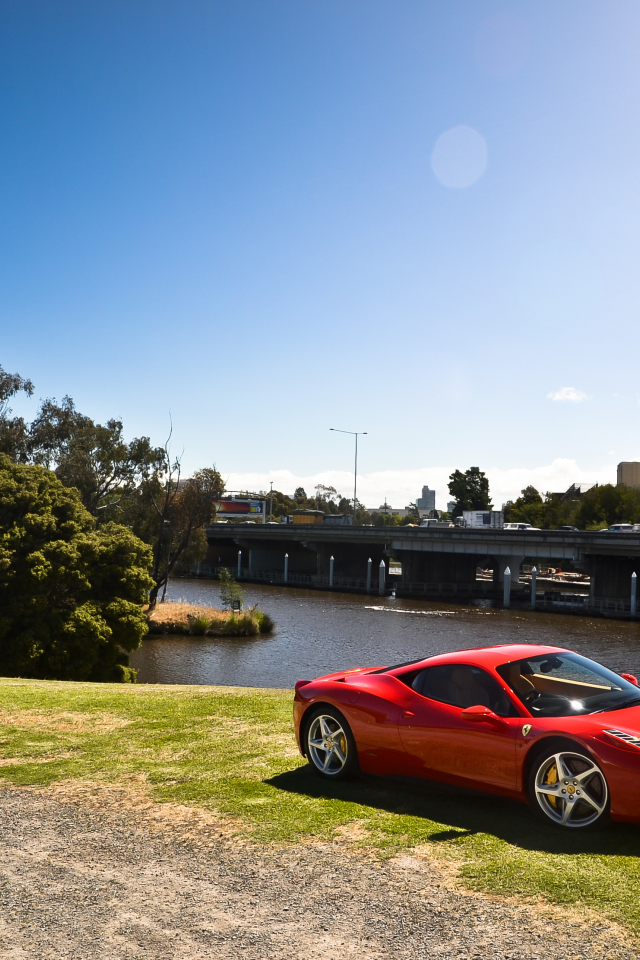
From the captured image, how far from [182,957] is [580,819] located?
10.4 feet

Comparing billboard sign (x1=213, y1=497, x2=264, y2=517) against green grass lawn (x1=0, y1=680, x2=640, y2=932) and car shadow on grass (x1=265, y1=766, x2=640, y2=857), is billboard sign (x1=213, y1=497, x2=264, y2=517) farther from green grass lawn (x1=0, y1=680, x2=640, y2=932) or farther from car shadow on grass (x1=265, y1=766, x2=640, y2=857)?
car shadow on grass (x1=265, y1=766, x2=640, y2=857)

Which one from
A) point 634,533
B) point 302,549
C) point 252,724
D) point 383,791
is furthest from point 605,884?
point 302,549

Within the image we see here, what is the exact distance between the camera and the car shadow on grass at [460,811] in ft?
18.6

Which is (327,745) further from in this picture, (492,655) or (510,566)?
(510,566)

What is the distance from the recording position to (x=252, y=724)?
1027 cm

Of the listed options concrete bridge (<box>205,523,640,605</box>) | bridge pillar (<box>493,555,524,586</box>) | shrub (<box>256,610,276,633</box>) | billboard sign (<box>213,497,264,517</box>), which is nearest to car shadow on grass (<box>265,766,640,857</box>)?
shrub (<box>256,610,276,633</box>)

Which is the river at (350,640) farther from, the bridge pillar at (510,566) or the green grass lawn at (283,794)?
the green grass lawn at (283,794)

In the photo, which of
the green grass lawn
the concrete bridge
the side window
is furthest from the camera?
the concrete bridge

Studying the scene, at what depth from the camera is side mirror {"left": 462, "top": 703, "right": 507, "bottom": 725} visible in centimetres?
640

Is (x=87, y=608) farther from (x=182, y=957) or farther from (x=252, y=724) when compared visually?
(x=182, y=957)

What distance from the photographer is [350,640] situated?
44.1 m

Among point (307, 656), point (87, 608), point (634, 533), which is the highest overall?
point (634, 533)

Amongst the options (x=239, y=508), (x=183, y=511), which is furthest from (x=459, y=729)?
(x=239, y=508)

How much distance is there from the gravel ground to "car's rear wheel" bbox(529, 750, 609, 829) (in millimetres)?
1155
